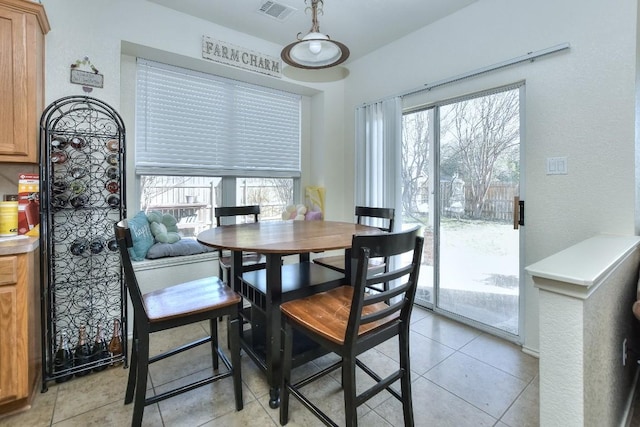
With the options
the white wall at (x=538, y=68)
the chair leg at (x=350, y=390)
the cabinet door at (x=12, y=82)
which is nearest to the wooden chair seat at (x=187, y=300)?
the chair leg at (x=350, y=390)

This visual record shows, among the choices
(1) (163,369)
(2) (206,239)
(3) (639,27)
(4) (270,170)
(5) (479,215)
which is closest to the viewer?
(2) (206,239)

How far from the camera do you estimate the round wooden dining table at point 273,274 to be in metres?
1.60

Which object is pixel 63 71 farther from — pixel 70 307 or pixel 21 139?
pixel 70 307

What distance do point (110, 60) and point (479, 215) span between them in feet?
10.3

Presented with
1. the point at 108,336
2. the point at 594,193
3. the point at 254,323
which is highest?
the point at 594,193

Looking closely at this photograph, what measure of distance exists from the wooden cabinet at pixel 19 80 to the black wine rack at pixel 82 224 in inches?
3.3

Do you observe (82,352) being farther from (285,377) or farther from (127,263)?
(285,377)

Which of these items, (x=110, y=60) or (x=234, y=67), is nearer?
(x=110, y=60)

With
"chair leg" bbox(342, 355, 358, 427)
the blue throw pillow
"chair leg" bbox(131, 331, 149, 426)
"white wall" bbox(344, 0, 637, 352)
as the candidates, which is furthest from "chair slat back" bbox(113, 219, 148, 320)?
"white wall" bbox(344, 0, 637, 352)

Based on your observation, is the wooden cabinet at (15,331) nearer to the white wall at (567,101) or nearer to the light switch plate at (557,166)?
the white wall at (567,101)

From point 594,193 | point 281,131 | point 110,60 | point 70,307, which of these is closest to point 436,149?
point 594,193

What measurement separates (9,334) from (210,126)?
224 centimetres

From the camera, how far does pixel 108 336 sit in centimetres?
220

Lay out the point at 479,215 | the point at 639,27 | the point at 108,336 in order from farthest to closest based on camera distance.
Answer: the point at 479,215 < the point at 108,336 < the point at 639,27
